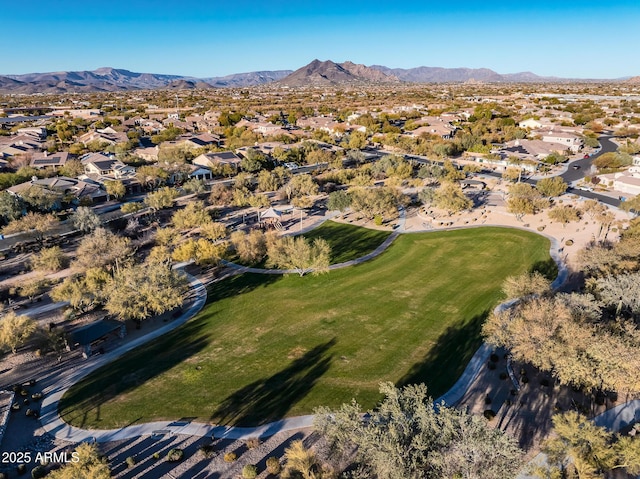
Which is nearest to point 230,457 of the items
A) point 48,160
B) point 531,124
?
point 48,160

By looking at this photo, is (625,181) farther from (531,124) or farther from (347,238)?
(531,124)

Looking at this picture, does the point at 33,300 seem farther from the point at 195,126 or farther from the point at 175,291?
the point at 195,126

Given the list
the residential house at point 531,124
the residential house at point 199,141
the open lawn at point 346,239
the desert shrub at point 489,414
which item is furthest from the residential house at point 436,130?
the desert shrub at point 489,414

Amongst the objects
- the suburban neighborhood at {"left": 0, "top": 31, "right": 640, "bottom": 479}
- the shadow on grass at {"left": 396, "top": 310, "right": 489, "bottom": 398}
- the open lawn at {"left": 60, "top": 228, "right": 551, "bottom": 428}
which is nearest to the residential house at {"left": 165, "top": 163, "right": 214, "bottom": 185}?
the suburban neighborhood at {"left": 0, "top": 31, "right": 640, "bottom": 479}

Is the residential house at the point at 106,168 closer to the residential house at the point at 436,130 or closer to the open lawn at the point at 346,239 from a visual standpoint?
the open lawn at the point at 346,239

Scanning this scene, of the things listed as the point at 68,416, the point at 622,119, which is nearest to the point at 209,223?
the point at 68,416

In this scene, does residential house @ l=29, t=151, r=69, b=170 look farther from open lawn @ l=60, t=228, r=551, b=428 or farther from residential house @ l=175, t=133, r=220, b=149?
open lawn @ l=60, t=228, r=551, b=428

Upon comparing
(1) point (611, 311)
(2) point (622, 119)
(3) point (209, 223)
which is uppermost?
(2) point (622, 119)
